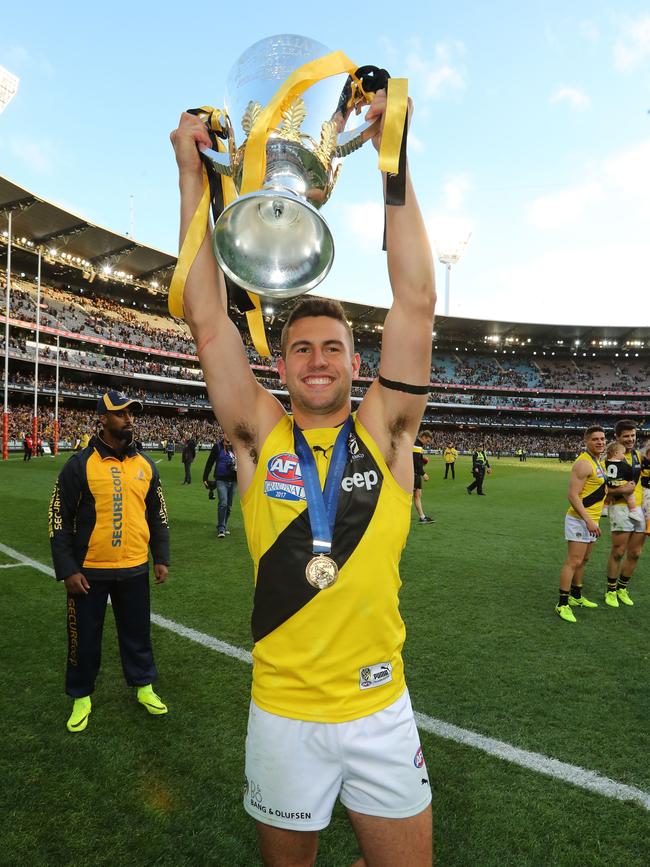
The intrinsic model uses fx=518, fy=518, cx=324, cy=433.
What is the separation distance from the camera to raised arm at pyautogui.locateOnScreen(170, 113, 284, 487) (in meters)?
1.86

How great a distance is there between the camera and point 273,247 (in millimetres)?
1628

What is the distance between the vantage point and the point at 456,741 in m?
3.31

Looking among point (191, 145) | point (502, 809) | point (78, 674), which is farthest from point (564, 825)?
point (191, 145)

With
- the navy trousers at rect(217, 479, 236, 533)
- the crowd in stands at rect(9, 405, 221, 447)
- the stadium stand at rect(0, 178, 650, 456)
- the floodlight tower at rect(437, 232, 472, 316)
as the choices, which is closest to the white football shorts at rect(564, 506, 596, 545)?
the navy trousers at rect(217, 479, 236, 533)

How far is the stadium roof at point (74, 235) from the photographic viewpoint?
36531 millimetres

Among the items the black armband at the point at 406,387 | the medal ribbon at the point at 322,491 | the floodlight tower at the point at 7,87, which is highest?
the floodlight tower at the point at 7,87

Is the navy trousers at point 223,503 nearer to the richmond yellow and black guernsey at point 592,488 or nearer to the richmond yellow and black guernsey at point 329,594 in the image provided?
the richmond yellow and black guernsey at point 592,488

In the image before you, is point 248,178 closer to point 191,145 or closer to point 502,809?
point 191,145

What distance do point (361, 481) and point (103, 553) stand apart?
2.64 m

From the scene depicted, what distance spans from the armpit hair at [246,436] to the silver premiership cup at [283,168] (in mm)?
478

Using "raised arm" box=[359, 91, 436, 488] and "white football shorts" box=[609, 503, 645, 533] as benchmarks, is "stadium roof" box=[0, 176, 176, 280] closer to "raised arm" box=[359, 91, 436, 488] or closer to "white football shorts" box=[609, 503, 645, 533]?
"white football shorts" box=[609, 503, 645, 533]

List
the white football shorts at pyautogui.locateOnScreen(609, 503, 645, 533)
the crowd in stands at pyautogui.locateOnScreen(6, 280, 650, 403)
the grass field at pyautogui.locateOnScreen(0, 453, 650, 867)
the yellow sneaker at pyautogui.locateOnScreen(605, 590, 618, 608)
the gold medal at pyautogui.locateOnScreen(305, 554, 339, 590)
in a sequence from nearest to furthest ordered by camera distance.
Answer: the gold medal at pyautogui.locateOnScreen(305, 554, 339, 590)
the grass field at pyautogui.locateOnScreen(0, 453, 650, 867)
the yellow sneaker at pyautogui.locateOnScreen(605, 590, 618, 608)
the white football shorts at pyautogui.locateOnScreen(609, 503, 645, 533)
the crowd in stands at pyautogui.locateOnScreen(6, 280, 650, 403)

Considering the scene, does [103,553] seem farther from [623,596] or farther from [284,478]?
[623,596]

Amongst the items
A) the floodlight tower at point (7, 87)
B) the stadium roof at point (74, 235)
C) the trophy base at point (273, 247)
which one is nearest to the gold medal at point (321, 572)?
the trophy base at point (273, 247)
